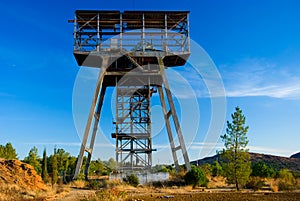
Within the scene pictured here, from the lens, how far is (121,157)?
26.0 m

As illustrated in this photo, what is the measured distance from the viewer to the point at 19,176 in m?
19.3

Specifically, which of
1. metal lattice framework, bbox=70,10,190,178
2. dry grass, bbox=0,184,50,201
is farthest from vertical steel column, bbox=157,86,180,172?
dry grass, bbox=0,184,50,201

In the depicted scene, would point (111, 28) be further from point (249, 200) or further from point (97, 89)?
point (249, 200)

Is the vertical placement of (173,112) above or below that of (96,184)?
above

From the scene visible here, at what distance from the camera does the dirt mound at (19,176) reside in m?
18.3

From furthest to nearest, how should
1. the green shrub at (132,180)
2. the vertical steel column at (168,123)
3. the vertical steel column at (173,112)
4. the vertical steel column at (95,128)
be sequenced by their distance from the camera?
the vertical steel column at (95,128)
the vertical steel column at (168,123)
the vertical steel column at (173,112)
the green shrub at (132,180)

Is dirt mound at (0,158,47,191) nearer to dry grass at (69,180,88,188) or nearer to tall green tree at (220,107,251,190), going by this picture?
dry grass at (69,180,88,188)

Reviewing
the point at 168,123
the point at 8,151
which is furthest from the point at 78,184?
the point at 8,151

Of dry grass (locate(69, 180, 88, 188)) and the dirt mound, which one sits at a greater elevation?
the dirt mound

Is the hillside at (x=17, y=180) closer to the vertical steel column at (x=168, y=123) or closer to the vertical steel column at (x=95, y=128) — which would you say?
the vertical steel column at (x=95, y=128)

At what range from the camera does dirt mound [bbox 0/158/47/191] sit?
1827 centimetres

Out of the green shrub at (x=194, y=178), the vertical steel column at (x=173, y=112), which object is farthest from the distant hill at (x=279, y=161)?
the green shrub at (x=194, y=178)

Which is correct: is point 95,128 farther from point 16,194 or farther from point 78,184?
point 16,194

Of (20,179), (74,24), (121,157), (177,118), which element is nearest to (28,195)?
(20,179)
